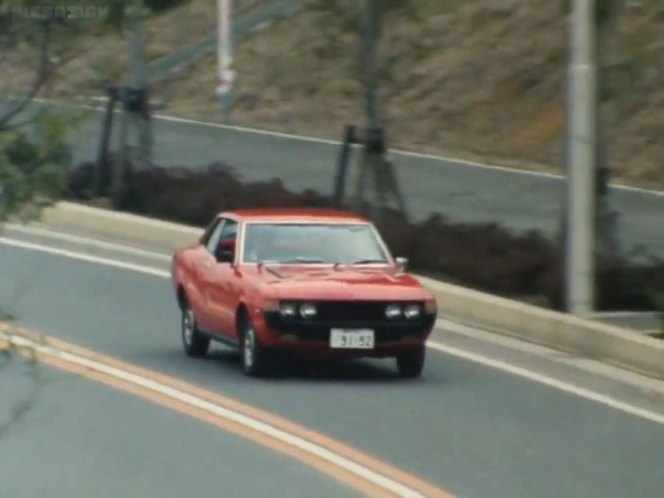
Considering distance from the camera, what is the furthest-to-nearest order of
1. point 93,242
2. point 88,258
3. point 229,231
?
point 93,242 < point 88,258 < point 229,231

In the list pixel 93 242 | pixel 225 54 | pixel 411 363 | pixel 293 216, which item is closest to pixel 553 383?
pixel 411 363

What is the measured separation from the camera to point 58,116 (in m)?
6.43

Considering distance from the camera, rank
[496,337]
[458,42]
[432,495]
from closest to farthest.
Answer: [432,495] → [496,337] → [458,42]

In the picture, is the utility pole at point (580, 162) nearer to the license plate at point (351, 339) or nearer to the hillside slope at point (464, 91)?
the license plate at point (351, 339)

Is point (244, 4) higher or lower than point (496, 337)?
higher

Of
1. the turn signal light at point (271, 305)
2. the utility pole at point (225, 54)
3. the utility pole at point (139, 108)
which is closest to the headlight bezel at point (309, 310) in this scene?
the turn signal light at point (271, 305)

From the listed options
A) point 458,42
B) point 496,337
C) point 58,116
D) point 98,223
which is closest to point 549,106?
point 458,42

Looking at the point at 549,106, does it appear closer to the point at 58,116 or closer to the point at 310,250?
the point at 310,250

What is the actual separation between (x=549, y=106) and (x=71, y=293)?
825 inches

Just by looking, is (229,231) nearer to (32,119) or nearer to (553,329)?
(553,329)

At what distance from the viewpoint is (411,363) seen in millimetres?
17875

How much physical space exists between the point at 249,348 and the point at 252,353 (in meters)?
0.07

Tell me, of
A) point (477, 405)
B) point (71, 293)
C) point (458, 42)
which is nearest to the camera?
point (477, 405)

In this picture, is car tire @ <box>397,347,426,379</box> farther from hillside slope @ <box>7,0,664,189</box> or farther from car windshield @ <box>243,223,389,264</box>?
hillside slope @ <box>7,0,664,189</box>
